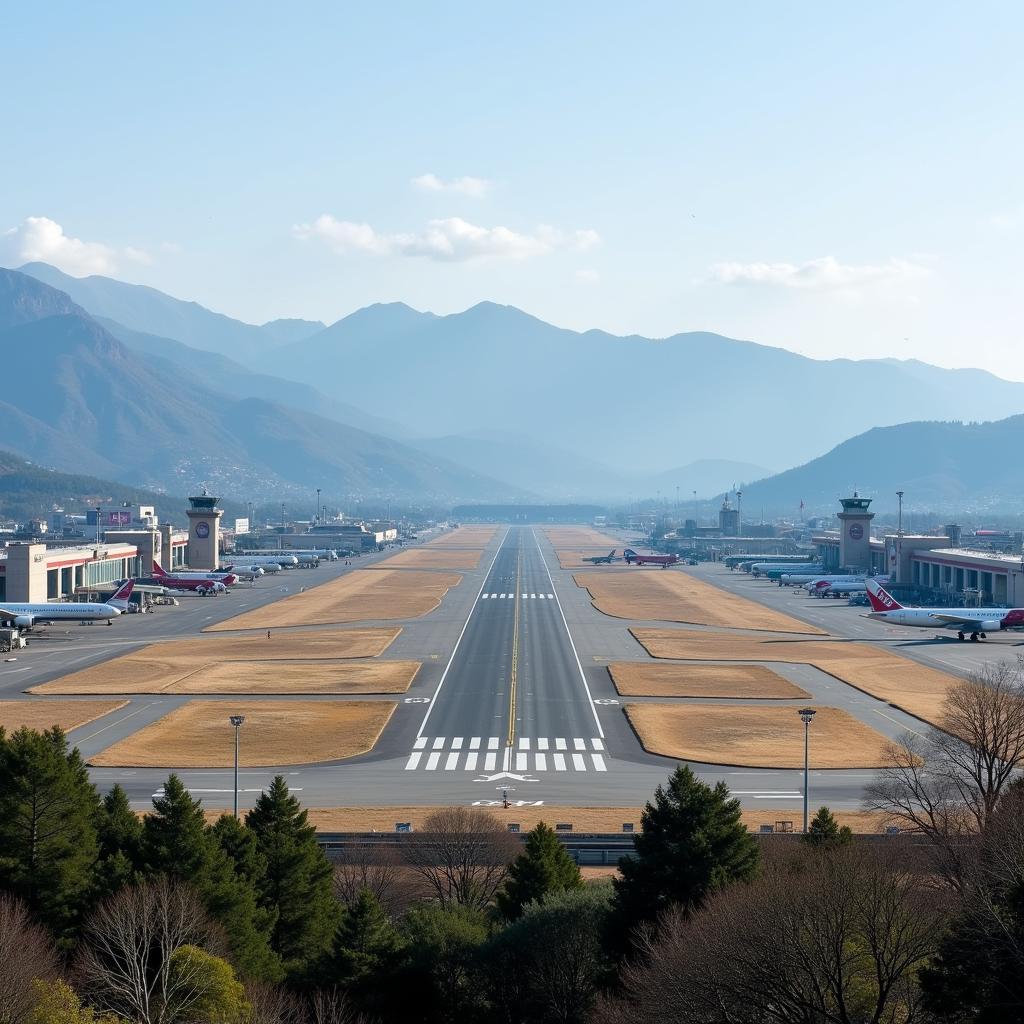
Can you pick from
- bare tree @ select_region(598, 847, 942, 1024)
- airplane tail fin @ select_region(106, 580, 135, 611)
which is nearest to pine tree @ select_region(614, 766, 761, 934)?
bare tree @ select_region(598, 847, 942, 1024)

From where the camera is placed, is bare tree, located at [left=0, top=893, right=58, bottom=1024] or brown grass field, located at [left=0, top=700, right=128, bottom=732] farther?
brown grass field, located at [left=0, top=700, right=128, bottom=732]

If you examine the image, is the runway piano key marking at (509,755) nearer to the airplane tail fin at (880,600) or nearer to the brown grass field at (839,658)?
the brown grass field at (839,658)

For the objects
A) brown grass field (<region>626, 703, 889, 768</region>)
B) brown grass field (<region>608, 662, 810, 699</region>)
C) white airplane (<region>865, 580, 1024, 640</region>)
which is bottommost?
brown grass field (<region>626, 703, 889, 768</region>)

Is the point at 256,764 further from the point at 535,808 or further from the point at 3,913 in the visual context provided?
the point at 3,913

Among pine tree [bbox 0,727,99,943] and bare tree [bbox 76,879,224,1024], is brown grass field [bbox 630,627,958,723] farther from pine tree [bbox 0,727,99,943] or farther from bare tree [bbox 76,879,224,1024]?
bare tree [bbox 76,879,224,1024]

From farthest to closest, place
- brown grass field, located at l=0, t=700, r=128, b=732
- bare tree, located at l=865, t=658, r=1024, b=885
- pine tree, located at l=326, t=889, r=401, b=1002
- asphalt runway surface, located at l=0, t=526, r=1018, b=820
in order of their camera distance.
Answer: brown grass field, located at l=0, t=700, r=128, b=732 < asphalt runway surface, located at l=0, t=526, r=1018, b=820 < bare tree, located at l=865, t=658, r=1024, b=885 < pine tree, located at l=326, t=889, r=401, b=1002

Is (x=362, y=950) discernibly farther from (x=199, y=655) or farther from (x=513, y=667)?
(x=199, y=655)

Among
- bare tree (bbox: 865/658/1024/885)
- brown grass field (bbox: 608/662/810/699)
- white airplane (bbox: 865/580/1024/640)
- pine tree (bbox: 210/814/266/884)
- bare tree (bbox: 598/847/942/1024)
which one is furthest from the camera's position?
white airplane (bbox: 865/580/1024/640)
